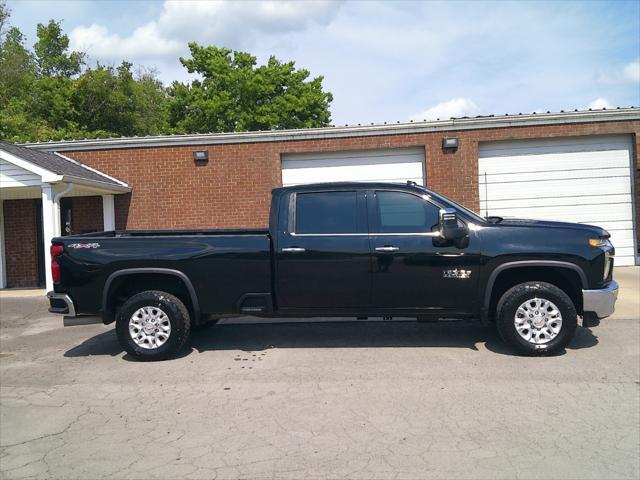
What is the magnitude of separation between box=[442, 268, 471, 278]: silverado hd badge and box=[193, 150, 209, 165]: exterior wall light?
28.3 ft

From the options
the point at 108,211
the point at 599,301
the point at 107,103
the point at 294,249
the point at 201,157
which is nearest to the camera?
the point at 599,301

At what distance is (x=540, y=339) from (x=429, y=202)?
202 cm

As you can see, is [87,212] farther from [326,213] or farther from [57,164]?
[326,213]

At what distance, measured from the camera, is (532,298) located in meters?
5.98

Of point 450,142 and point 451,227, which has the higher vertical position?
point 450,142

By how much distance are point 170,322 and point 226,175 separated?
7417 millimetres

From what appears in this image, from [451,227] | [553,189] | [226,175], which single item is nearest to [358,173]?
[226,175]

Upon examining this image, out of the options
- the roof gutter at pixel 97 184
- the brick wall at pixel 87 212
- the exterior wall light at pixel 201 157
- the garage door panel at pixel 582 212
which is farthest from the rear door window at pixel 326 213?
the brick wall at pixel 87 212

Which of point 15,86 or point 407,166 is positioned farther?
point 15,86

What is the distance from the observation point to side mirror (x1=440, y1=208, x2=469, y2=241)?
5887 millimetres

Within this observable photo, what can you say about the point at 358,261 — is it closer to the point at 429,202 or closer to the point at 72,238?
the point at 429,202

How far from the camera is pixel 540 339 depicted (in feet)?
19.7

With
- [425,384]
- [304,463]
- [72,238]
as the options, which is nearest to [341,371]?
[425,384]

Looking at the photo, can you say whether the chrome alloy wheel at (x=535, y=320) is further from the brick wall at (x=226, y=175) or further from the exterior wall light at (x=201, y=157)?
the exterior wall light at (x=201, y=157)
